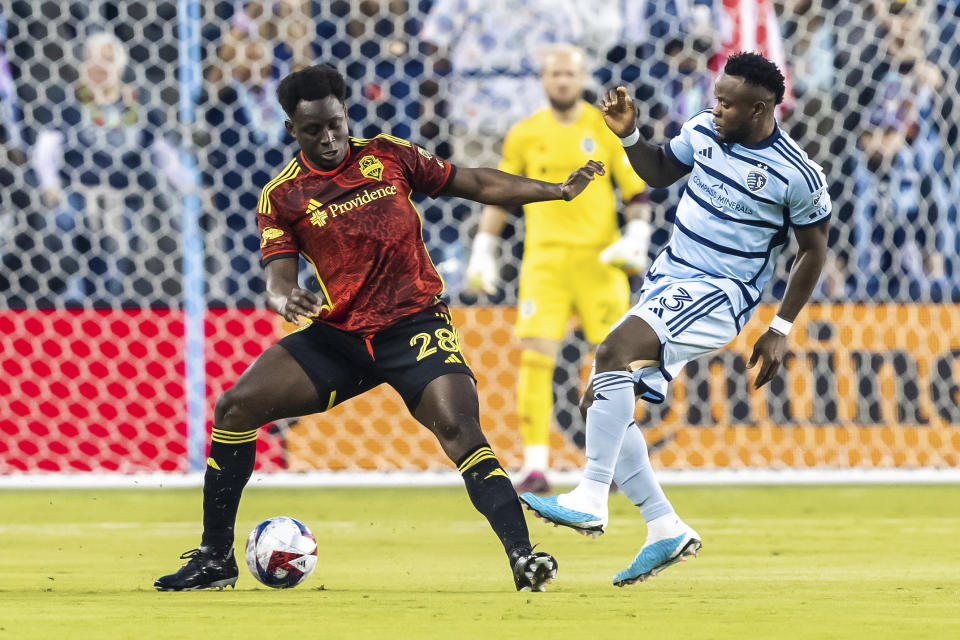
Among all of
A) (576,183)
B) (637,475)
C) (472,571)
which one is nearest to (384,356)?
(576,183)

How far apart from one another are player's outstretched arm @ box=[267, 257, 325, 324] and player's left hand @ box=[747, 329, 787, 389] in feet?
5.02

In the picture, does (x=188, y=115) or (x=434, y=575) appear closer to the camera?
(x=434, y=575)

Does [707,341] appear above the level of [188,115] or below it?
below

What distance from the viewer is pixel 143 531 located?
727 centimetres

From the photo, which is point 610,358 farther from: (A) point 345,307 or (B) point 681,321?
(A) point 345,307

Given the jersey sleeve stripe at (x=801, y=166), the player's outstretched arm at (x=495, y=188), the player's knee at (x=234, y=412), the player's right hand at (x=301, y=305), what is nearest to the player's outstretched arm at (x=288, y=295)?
the player's right hand at (x=301, y=305)

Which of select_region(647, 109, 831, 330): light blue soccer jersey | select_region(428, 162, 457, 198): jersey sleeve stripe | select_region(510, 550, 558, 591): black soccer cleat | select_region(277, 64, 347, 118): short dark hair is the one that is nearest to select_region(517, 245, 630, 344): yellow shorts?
select_region(647, 109, 831, 330): light blue soccer jersey

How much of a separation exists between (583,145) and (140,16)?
319 centimetres

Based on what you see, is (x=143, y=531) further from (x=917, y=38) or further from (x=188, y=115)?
(x=917, y=38)

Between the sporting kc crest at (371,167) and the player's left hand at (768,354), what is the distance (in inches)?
56.3

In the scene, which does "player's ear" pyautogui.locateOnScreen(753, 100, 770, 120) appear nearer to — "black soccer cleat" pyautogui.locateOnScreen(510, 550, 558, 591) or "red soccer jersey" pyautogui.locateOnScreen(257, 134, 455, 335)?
"red soccer jersey" pyautogui.locateOnScreen(257, 134, 455, 335)

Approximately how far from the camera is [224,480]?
517 cm

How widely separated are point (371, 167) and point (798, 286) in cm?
153

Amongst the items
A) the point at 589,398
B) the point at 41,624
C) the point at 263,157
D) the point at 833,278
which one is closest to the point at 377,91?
the point at 263,157
